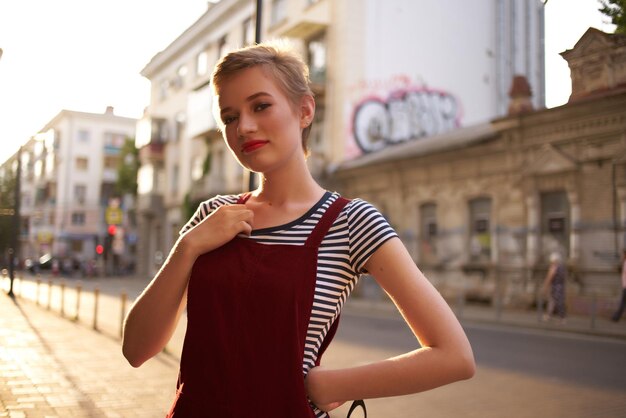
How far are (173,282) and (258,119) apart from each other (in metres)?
0.47

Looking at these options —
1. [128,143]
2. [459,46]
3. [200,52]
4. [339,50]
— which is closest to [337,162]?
[339,50]

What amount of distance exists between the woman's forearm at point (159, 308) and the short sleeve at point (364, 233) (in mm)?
404

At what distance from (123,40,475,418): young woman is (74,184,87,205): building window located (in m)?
72.1

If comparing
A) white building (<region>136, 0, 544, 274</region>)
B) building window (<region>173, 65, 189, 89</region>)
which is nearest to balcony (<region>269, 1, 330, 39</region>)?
white building (<region>136, 0, 544, 274</region>)

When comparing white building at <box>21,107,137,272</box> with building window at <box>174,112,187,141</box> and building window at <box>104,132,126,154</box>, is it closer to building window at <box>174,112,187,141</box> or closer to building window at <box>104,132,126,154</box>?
building window at <box>104,132,126,154</box>

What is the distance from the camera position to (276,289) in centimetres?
159

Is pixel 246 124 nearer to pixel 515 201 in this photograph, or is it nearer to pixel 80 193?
pixel 515 201

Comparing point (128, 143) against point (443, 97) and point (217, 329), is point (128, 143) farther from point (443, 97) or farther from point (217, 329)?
point (217, 329)

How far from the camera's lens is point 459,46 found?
32.2 metres

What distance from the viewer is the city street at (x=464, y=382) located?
22.7 ft

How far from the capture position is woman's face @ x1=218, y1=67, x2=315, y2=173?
5.84 ft

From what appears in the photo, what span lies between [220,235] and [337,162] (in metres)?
28.3

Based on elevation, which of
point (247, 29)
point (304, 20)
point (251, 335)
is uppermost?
point (247, 29)

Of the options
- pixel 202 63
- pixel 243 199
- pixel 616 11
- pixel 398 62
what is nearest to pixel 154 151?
pixel 202 63
